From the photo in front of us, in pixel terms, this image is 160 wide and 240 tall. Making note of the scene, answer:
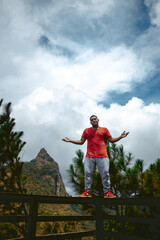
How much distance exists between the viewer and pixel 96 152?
339 cm

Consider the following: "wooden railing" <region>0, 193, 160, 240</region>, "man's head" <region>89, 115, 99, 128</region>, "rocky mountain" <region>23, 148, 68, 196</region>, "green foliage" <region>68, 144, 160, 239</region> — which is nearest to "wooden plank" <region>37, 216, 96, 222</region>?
"wooden railing" <region>0, 193, 160, 240</region>

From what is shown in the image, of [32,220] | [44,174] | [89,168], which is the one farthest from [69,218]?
[44,174]

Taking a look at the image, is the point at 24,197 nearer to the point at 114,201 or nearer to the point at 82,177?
the point at 114,201

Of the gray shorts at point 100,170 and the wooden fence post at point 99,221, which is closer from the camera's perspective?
the wooden fence post at point 99,221

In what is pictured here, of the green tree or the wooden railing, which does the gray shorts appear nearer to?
the wooden railing

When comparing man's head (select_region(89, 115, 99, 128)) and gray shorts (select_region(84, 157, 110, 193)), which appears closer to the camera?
gray shorts (select_region(84, 157, 110, 193))

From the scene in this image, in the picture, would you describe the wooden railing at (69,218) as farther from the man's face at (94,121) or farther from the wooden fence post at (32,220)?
the man's face at (94,121)

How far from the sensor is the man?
3.22 m

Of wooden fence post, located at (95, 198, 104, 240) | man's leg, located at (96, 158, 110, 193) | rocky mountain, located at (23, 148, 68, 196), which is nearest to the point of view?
wooden fence post, located at (95, 198, 104, 240)

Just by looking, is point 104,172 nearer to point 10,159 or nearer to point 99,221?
point 99,221

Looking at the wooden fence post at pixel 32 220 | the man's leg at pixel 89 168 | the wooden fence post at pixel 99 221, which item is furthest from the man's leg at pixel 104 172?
the wooden fence post at pixel 32 220

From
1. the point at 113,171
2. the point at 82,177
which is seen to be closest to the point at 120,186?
the point at 113,171

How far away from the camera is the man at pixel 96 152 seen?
127 inches

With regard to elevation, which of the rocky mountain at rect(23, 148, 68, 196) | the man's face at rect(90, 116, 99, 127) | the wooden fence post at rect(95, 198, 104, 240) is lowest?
the wooden fence post at rect(95, 198, 104, 240)
